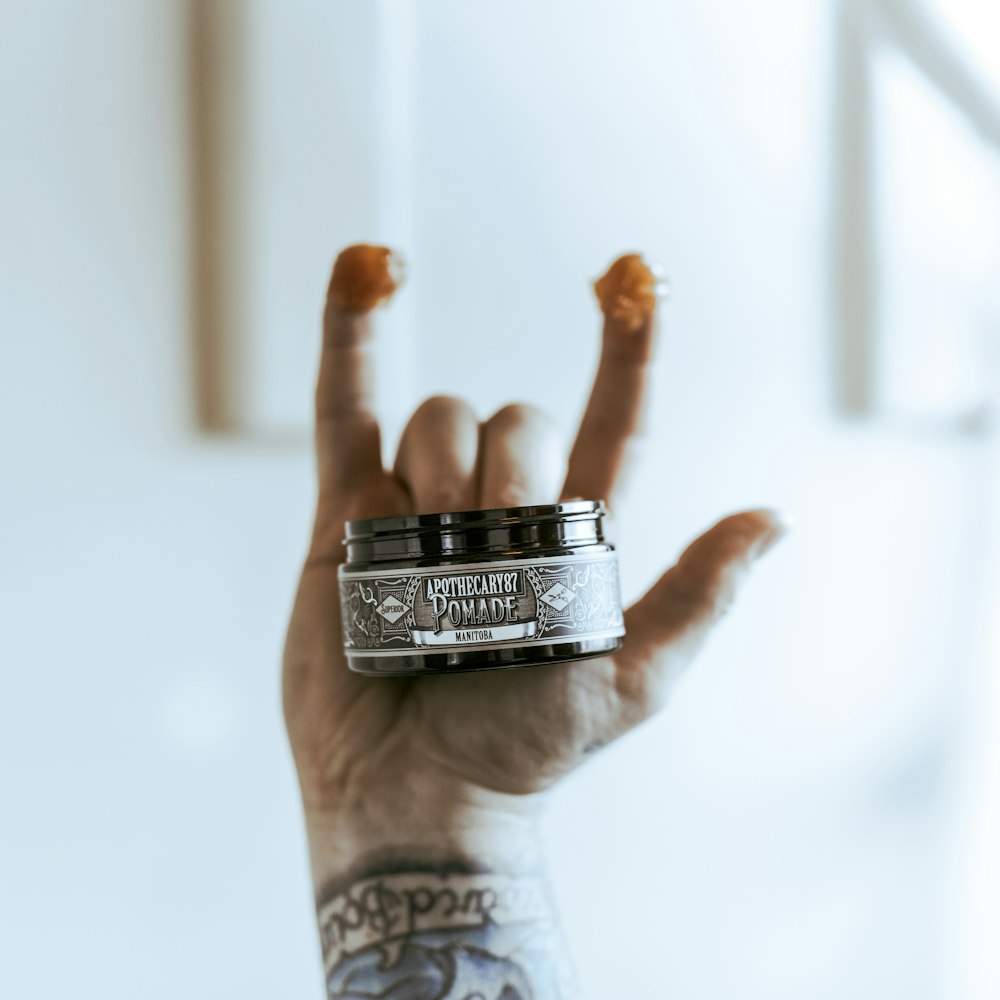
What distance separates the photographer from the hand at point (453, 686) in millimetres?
795

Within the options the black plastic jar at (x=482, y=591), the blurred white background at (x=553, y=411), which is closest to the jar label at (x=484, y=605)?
the black plastic jar at (x=482, y=591)

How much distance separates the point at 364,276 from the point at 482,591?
273 mm

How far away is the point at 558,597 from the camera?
0.69 metres

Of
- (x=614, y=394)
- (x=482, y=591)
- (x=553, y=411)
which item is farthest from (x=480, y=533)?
(x=553, y=411)

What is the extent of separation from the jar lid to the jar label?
1 centimetres

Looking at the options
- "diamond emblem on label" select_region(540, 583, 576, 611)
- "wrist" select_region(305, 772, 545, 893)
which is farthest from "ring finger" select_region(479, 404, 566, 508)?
"wrist" select_region(305, 772, 545, 893)

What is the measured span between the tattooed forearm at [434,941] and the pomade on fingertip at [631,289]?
44 cm

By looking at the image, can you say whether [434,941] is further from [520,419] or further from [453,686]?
[520,419]

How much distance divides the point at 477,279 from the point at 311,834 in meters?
0.57

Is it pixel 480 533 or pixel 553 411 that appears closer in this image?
pixel 480 533

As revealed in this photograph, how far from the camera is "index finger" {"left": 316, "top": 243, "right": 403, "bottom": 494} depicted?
2.64ft

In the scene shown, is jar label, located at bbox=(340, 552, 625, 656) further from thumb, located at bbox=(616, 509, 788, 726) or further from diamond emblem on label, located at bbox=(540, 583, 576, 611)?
thumb, located at bbox=(616, 509, 788, 726)

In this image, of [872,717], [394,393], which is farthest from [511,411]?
[872,717]

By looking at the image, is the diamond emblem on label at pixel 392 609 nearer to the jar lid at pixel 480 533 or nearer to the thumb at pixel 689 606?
the jar lid at pixel 480 533
